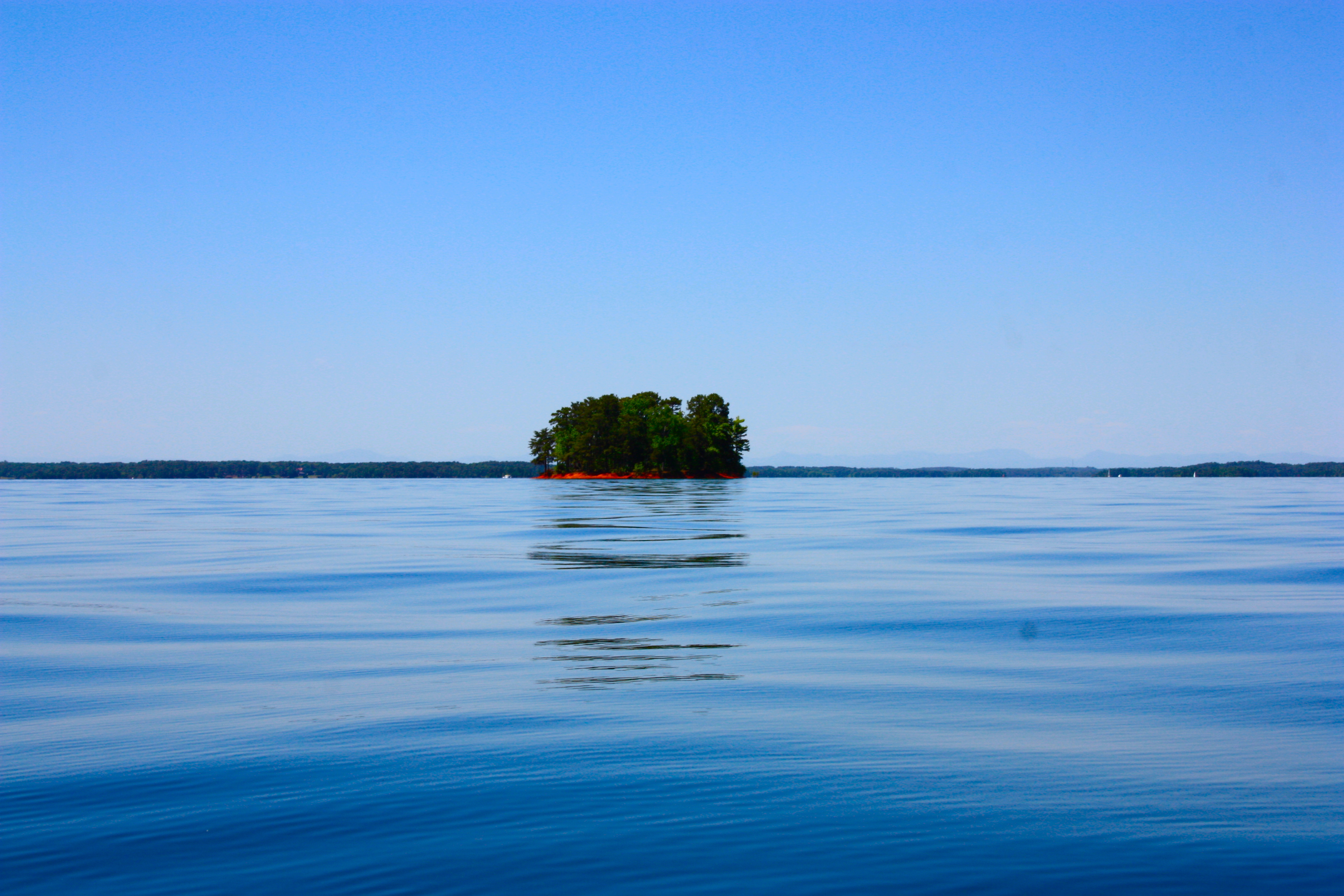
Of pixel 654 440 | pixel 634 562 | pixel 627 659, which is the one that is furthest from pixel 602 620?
pixel 654 440

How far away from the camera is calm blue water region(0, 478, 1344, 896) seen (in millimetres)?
6008

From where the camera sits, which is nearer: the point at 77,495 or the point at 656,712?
the point at 656,712

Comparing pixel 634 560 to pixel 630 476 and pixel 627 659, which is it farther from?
pixel 630 476

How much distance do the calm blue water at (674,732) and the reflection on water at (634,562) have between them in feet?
0.44

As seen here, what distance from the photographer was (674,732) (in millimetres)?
8789

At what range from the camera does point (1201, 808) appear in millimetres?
6914

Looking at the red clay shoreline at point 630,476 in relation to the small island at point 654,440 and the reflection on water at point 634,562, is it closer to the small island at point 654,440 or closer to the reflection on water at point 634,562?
the small island at point 654,440

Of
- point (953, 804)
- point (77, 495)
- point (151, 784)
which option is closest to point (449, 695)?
point (151, 784)

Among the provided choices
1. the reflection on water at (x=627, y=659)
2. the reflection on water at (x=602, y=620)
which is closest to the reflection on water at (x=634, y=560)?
the reflection on water at (x=602, y=620)

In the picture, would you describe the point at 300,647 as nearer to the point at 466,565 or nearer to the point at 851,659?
the point at 851,659

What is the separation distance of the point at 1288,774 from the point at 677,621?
30.0 ft

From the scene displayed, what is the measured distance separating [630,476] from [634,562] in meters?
160

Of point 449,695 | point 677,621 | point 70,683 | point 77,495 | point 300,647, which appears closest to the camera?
point 449,695

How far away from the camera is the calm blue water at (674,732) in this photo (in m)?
6.01
